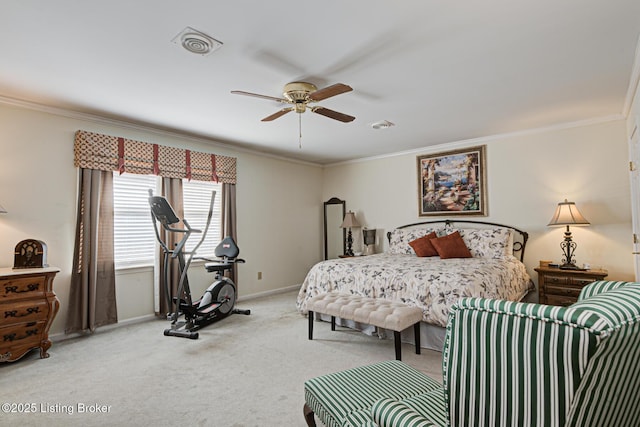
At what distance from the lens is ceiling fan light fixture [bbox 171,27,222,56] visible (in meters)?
2.20

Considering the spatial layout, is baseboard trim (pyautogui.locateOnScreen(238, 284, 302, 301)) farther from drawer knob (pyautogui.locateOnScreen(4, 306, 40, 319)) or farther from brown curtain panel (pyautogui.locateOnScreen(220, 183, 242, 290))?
drawer knob (pyautogui.locateOnScreen(4, 306, 40, 319))

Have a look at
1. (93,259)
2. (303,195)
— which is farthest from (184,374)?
(303,195)

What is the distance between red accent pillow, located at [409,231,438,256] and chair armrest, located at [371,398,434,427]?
3.80 metres

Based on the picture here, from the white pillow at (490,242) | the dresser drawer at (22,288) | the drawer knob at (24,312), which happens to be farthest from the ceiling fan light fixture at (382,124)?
the drawer knob at (24,312)

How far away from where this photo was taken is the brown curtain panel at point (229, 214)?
5191 millimetres

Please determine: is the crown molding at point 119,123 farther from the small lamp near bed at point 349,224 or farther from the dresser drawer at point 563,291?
the dresser drawer at point 563,291

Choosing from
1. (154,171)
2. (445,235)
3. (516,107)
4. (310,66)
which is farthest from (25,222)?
(516,107)

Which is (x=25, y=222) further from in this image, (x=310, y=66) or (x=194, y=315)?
(x=310, y=66)

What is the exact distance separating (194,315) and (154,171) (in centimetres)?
198

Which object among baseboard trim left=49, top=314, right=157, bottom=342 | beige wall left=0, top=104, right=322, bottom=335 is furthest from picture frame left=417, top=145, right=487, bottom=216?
baseboard trim left=49, top=314, right=157, bottom=342

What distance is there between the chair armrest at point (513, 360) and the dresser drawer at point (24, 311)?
3.73 meters

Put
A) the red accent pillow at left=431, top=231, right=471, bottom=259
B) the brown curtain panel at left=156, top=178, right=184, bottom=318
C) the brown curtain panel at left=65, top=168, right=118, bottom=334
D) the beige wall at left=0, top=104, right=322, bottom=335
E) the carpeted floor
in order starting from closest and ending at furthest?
the carpeted floor
the beige wall at left=0, top=104, right=322, bottom=335
the brown curtain panel at left=65, top=168, right=118, bottom=334
the brown curtain panel at left=156, top=178, right=184, bottom=318
the red accent pillow at left=431, top=231, right=471, bottom=259

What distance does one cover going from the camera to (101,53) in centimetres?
245

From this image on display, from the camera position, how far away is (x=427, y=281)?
333 cm
